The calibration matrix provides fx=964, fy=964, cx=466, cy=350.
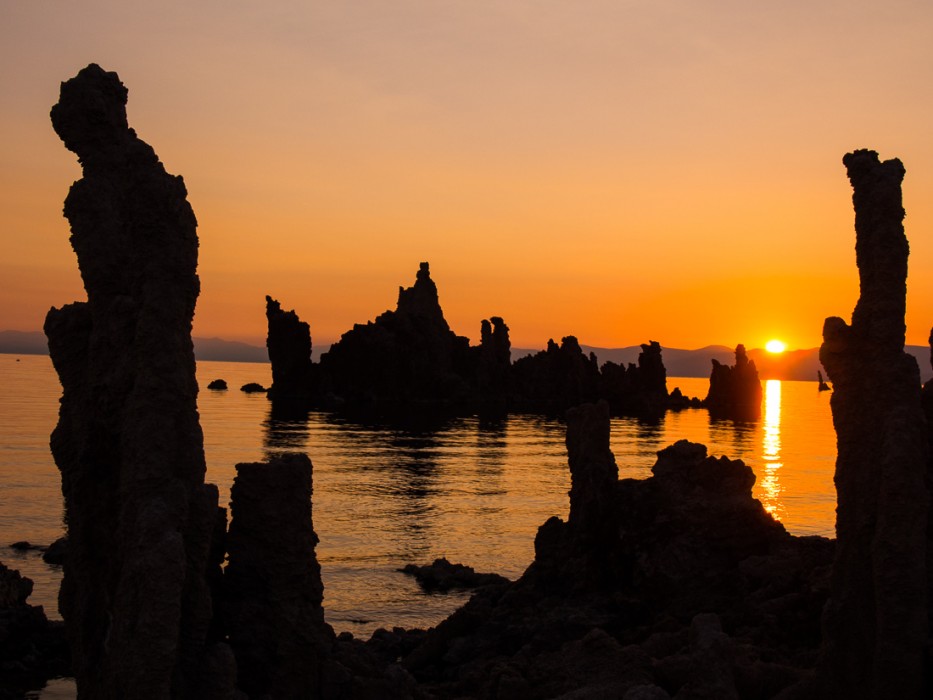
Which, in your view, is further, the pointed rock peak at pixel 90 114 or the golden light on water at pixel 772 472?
the golden light on water at pixel 772 472

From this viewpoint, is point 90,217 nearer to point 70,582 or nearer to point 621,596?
point 70,582

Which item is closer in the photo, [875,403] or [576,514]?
[875,403]

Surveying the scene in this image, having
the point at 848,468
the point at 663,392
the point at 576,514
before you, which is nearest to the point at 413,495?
the point at 576,514

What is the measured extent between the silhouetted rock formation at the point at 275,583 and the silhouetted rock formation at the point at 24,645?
1028 centimetres

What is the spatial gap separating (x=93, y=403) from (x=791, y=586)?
1703 cm

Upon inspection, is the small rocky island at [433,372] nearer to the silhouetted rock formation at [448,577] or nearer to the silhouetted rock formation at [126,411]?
the silhouetted rock formation at [448,577]

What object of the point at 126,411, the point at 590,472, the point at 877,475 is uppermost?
the point at 126,411

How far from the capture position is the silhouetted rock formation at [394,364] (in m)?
169

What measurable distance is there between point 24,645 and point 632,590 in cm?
1620

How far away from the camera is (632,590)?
26.7 metres

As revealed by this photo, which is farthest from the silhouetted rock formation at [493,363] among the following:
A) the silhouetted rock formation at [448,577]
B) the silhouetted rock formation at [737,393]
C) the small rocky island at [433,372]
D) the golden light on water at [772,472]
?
the silhouetted rock formation at [448,577]

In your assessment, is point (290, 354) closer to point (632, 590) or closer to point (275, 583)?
point (632, 590)

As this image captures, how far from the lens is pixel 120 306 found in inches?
577

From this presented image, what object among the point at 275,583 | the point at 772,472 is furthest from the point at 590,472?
the point at 772,472
